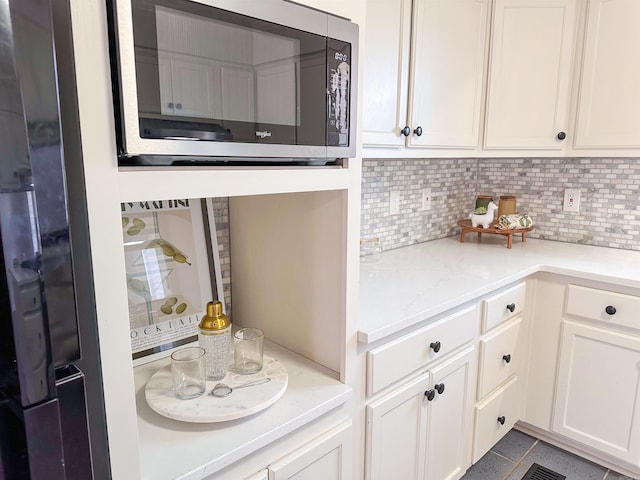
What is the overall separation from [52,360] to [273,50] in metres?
0.63

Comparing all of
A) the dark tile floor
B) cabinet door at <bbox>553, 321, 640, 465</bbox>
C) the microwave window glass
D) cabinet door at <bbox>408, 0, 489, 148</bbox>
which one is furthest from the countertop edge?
cabinet door at <bbox>553, 321, 640, 465</bbox>

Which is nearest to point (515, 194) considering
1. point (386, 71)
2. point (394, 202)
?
point (394, 202)

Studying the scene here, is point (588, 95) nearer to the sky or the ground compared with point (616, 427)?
nearer to the sky

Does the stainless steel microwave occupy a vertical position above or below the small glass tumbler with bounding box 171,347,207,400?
above

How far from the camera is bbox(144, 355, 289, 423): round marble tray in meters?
0.93

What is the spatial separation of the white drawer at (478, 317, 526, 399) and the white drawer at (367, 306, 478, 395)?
172mm

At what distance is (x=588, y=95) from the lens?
6.69 ft

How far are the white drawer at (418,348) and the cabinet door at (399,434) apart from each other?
6 centimetres

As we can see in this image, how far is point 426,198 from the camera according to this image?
2369 mm

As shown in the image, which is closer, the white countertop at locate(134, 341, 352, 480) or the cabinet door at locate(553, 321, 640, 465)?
the white countertop at locate(134, 341, 352, 480)

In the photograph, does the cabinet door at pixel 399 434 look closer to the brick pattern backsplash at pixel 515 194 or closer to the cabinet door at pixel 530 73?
the brick pattern backsplash at pixel 515 194

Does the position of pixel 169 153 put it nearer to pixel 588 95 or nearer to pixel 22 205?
pixel 22 205

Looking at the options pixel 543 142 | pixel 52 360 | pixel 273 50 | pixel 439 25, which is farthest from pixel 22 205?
pixel 543 142

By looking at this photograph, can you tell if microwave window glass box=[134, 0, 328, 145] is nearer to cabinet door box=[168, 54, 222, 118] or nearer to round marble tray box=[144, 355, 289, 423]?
cabinet door box=[168, 54, 222, 118]
